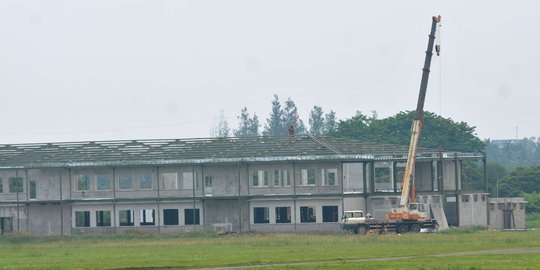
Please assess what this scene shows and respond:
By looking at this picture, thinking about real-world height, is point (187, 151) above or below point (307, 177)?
above

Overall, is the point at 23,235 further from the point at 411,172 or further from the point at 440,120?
the point at 440,120

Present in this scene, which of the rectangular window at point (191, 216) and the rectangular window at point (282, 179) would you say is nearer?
the rectangular window at point (282, 179)

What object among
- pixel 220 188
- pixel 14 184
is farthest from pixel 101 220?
pixel 220 188

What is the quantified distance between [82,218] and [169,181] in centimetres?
763

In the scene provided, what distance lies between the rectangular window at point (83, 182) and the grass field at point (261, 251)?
31.8 ft

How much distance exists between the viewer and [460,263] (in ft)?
180

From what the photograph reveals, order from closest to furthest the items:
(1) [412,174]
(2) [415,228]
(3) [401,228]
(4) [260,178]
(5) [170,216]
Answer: (3) [401,228], (2) [415,228], (1) [412,174], (4) [260,178], (5) [170,216]

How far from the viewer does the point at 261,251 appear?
2739 inches

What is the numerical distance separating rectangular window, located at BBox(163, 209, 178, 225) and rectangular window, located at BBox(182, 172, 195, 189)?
2.11 meters

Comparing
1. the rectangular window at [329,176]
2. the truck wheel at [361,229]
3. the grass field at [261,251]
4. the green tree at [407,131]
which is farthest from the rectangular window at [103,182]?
the green tree at [407,131]

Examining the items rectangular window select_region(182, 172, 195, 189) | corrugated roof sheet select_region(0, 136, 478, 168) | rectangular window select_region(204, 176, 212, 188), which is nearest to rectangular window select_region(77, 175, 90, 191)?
corrugated roof sheet select_region(0, 136, 478, 168)

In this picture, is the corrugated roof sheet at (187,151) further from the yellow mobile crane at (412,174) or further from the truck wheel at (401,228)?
the truck wheel at (401,228)

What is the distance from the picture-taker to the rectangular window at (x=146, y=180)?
104 m

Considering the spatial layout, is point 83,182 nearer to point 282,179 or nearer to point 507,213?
point 282,179
